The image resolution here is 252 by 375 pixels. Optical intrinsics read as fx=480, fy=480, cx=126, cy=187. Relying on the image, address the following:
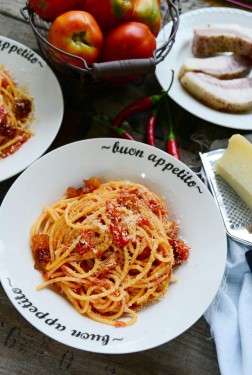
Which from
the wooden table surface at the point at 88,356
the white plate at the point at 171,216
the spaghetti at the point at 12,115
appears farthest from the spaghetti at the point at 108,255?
the spaghetti at the point at 12,115

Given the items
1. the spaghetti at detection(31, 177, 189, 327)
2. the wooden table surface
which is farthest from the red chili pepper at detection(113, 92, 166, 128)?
the wooden table surface

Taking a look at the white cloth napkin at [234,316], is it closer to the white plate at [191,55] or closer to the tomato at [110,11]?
the white plate at [191,55]

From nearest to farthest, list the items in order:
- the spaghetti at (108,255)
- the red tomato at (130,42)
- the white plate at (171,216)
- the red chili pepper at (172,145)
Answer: the white plate at (171,216)
the spaghetti at (108,255)
the red tomato at (130,42)
the red chili pepper at (172,145)

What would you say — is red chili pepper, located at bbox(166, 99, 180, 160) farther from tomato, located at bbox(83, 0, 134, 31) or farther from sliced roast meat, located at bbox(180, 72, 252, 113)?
tomato, located at bbox(83, 0, 134, 31)

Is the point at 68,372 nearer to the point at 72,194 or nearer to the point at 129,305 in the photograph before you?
the point at 129,305

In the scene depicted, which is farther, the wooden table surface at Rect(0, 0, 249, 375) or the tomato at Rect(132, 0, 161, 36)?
the tomato at Rect(132, 0, 161, 36)

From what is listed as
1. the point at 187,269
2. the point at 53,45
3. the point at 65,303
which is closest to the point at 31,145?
the point at 53,45
